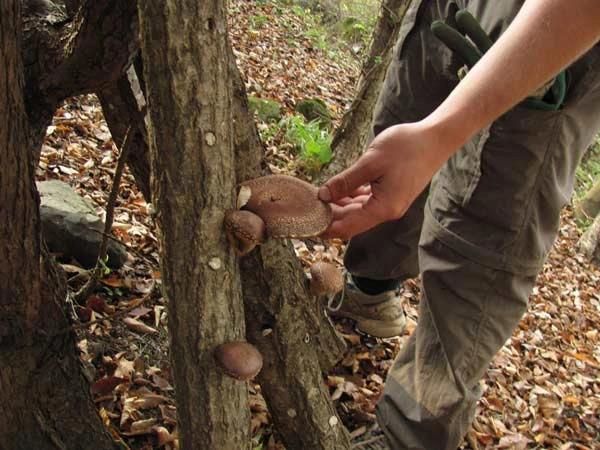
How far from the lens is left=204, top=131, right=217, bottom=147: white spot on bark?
1608 millimetres

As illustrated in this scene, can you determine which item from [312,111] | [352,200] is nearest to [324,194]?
[352,200]

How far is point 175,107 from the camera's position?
1544mm

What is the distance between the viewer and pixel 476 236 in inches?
102

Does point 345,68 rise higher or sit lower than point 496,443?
higher

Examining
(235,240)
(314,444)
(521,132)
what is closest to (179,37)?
(235,240)

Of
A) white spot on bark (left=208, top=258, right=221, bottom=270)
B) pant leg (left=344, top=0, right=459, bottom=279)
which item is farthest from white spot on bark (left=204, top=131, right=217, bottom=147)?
pant leg (left=344, top=0, right=459, bottom=279)

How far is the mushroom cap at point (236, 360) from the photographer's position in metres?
1.77

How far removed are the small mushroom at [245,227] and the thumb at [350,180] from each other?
31 cm

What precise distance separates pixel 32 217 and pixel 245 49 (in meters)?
7.35

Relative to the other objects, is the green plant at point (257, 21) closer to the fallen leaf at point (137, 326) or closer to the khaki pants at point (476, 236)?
the khaki pants at point (476, 236)

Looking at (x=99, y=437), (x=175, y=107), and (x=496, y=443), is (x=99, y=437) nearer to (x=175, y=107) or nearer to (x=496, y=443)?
(x=175, y=107)

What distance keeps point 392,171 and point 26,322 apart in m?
1.46

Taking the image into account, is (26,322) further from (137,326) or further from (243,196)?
(137,326)

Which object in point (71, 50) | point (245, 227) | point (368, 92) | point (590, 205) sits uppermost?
point (71, 50)
